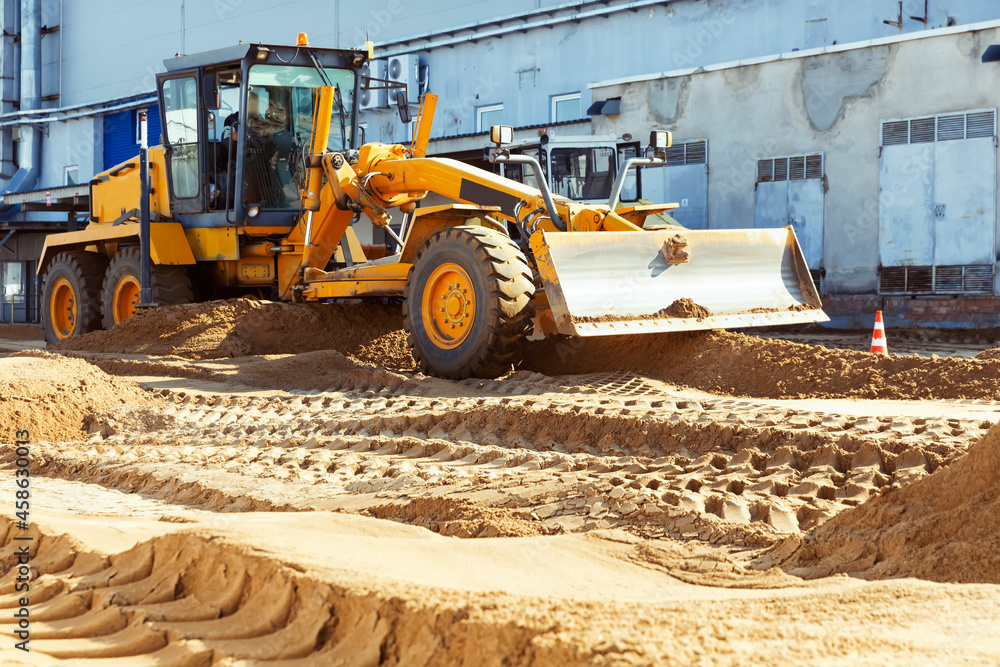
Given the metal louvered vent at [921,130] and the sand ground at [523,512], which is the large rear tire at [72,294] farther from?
the metal louvered vent at [921,130]

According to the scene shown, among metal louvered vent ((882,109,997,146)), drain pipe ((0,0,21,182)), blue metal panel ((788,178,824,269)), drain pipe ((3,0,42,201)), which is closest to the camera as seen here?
metal louvered vent ((882,109,997,146))

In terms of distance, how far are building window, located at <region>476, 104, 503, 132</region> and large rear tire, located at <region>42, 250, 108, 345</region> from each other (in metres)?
12.0

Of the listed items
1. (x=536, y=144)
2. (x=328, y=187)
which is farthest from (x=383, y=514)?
(x=536, y=144)

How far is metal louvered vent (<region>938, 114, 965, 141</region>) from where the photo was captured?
46.1ft

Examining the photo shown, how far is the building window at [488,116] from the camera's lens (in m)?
23.6

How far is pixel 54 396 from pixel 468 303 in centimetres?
316

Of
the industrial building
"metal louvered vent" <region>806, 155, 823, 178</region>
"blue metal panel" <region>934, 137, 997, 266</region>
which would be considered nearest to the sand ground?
the industrial building

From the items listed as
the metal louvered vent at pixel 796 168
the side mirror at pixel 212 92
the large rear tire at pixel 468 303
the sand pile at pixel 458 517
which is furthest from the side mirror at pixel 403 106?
the metal louvered vent at pixel 796 168

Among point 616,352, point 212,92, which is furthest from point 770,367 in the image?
point 212,92

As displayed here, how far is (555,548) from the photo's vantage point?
370cm

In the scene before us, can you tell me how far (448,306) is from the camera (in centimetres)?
861

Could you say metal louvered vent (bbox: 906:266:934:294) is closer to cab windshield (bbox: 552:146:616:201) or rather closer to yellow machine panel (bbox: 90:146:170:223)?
cab windshield (bbox: 552:146:616:201)

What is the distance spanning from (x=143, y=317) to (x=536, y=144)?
233 inches

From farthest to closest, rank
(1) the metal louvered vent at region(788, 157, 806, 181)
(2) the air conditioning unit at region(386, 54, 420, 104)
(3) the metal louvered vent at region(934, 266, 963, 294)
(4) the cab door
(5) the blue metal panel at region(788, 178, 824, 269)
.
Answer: (2) the air conditioning unit at region(386, 54, 420, 104) → (1) the metal louvered vent at region(788, 157, 806, 181) → (5) the blue metal panel at region(788, 178, 824, 269) → (3) the metal louvered vent at region(934, 266, 963, 294) → (4) the cab door
